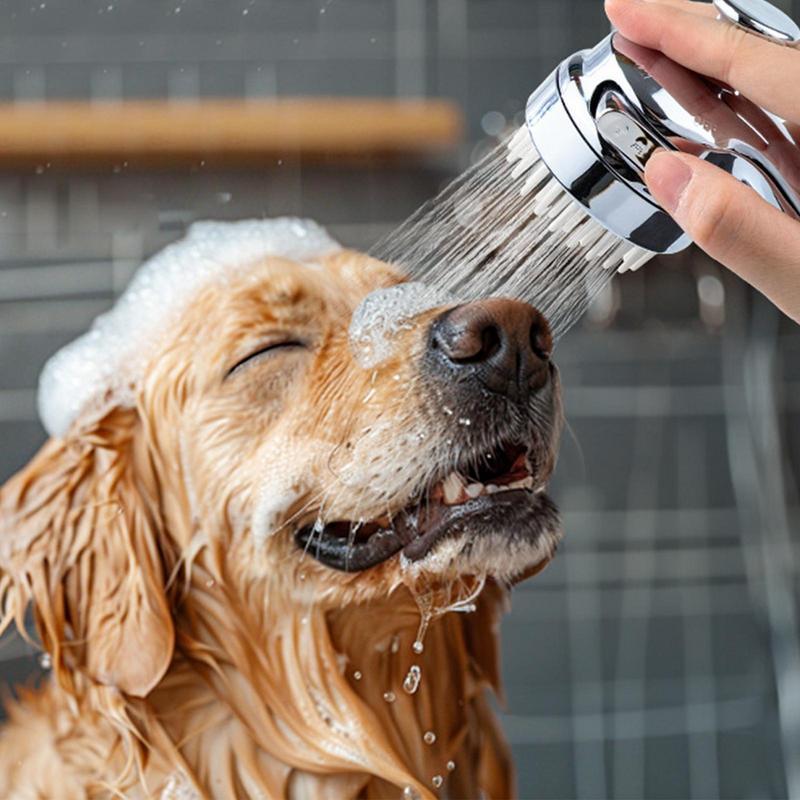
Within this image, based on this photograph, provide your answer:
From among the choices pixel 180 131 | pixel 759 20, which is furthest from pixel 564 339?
pixel 759 20

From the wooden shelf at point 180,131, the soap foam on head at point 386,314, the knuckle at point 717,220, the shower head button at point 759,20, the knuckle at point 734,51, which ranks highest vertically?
the shower head button at point 759,20

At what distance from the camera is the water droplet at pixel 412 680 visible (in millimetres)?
552

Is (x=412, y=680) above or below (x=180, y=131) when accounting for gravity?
below

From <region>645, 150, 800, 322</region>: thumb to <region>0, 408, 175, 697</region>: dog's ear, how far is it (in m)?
0.26

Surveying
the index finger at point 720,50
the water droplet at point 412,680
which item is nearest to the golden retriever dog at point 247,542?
the water droplet at point 412,680

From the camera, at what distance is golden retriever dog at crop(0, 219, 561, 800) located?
48 centimetres

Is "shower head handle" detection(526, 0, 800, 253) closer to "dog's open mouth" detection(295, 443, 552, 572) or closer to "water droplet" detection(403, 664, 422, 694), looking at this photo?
"dog's open mouth" detection(295, 443, 552, 572)

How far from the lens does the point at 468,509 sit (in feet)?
1.52

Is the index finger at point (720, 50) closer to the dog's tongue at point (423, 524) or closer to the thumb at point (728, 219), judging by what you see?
the thumb at point (728, 219)

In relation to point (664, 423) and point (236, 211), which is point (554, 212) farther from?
point (664, 423)

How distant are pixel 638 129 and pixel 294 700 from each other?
288 millimetres

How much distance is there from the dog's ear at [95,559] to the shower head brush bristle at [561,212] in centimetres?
20

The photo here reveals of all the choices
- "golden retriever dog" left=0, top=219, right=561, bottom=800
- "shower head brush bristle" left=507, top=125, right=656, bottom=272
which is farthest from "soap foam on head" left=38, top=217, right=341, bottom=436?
"shower head brush bristle" left=507, top=125, right=656, bottom=272

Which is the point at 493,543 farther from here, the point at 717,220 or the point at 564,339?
the point at 564,339
